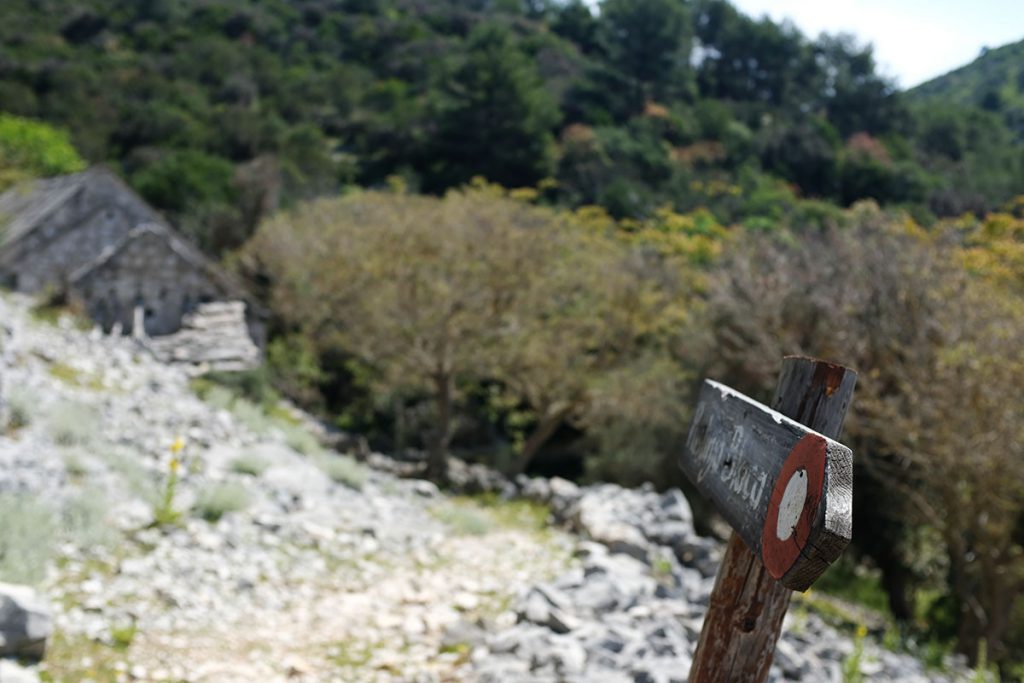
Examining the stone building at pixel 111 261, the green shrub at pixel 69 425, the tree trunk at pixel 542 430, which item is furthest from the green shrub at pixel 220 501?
the stone building at pixel 111 261

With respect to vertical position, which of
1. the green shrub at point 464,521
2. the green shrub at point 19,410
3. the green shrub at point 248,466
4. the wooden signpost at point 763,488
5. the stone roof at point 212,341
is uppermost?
the wooden signpost at point 763,488

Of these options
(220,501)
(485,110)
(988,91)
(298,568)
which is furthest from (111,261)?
(988,91)

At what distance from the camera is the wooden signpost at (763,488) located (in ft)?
6.48

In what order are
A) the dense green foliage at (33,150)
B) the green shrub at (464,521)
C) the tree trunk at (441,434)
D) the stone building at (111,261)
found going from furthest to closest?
the dense green foliage at (33,150), the stone building at (111,261), the tree trunk at (441,434), the green shrub at (464,521)

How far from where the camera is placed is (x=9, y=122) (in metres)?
33.5

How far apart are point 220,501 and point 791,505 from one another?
249 inches

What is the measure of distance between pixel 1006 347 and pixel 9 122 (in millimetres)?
37347

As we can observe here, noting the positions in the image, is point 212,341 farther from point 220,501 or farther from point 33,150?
point 33,150

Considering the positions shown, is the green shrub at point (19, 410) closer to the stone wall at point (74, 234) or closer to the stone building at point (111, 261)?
the stone building at point (111, 261)

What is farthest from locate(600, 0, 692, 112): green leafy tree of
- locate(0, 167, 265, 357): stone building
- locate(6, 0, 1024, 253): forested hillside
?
locate(0, 167, 265, 357): stone building

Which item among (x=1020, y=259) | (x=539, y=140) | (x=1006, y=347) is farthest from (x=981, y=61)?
(x=1006, y=347)

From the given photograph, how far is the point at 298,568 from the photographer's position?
22.5 ft

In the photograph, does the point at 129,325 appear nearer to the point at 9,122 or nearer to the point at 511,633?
the point at 511,633

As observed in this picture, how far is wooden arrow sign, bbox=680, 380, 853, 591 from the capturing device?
73.7 inches
